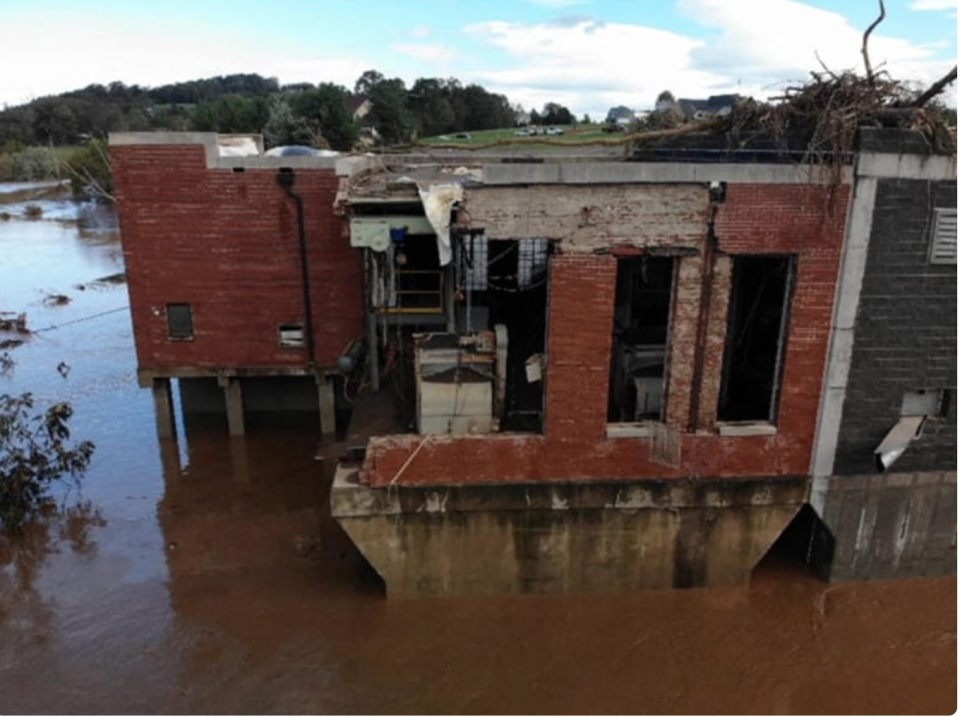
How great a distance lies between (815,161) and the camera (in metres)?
9.62

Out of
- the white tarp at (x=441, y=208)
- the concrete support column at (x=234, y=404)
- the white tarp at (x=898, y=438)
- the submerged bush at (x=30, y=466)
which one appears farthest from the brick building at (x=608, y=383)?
the submerged bush at (x=30, y=466)

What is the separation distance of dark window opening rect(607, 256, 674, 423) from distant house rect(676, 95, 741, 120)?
2641 mm

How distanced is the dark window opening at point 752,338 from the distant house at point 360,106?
166ft

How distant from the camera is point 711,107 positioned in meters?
17.2

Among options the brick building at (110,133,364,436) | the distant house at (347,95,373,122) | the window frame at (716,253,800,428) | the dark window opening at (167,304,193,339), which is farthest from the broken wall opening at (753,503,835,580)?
the distant house at (347,95,373,122)

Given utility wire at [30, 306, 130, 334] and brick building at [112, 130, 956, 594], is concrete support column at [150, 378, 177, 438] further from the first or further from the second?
utility wire at [30, 306, 130, 334]

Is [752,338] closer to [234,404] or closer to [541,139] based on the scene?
[541,139]

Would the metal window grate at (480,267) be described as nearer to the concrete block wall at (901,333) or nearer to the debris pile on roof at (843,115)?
the debris pile on roof at (843,115)

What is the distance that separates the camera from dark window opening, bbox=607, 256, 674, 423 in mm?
11547

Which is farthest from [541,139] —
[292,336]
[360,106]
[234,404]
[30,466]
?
[360,106]

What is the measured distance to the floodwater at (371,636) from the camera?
31.9 feet

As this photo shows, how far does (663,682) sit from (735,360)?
596cm

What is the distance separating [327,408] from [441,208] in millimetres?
8386

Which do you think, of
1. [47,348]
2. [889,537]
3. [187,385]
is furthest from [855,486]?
[47,348]
